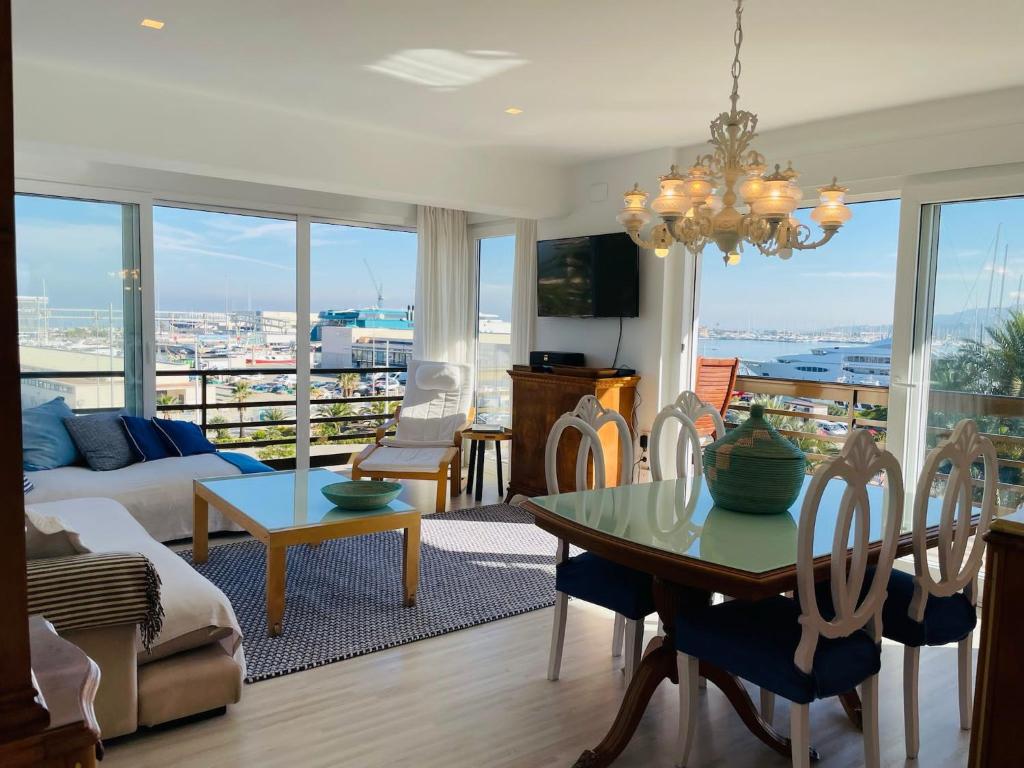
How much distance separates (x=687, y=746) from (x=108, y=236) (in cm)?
505

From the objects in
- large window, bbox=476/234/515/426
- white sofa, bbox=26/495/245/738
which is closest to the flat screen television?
large window, bbox=476/234/515/426

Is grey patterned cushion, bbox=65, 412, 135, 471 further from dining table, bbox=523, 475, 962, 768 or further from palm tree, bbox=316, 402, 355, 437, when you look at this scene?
dining table, bbox=523, 475, 962, 768

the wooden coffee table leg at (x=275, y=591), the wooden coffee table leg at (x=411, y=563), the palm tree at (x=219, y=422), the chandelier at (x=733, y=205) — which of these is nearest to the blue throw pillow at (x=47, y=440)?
the palm tree at (x=219, y=422)

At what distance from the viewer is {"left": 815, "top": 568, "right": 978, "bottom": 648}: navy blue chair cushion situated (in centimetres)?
246

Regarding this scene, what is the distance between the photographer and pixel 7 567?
83cm

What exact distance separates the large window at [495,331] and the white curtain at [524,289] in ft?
0.82

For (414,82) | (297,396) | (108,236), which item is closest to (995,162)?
(414,82)

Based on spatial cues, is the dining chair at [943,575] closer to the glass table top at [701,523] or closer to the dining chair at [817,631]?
the glass table top at [701,523]

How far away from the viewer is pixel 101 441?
15.9 feet

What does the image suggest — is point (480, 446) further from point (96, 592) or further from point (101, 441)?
point (96, 592)

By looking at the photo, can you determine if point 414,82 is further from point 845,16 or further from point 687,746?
point 687,746

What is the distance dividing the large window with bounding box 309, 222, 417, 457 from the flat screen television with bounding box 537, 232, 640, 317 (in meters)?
1.46

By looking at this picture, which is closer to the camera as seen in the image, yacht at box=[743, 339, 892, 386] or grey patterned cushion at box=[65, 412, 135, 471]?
grey patterned cushion at box=[65, 412, 135, 471]

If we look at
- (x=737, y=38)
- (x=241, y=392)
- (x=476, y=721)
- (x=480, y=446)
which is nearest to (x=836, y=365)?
(x=480, y=446)
